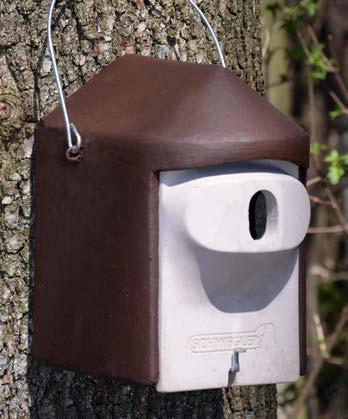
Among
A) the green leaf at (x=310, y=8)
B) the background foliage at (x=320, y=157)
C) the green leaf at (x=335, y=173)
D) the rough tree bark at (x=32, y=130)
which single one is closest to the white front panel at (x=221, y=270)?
the rough tree bark at (x=32, y=130)

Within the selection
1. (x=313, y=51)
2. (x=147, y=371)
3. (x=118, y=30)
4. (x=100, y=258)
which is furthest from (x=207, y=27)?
(x=313, y=51)

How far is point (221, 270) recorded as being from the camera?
238cm

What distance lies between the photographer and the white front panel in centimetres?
232

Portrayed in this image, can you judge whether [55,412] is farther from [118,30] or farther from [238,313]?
[118,30]

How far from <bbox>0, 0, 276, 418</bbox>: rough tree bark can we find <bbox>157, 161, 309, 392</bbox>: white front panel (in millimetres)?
351

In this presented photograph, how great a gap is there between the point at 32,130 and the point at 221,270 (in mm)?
569

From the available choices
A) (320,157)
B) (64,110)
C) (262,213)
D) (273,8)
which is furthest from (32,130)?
(320,157)

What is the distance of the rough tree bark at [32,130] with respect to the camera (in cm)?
259

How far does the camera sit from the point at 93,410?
2645mm

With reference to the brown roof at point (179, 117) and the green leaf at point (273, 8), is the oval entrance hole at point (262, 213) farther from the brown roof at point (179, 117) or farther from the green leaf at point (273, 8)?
the green leaf at point (273, 8)

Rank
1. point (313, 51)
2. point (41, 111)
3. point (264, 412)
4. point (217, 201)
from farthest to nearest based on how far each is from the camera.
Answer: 1. point (313, 51)
2. point (264, 412)
3. point (41, 111)
4. point (217, 201)

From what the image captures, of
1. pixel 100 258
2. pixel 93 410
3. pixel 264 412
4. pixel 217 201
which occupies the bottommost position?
pixel 264 412

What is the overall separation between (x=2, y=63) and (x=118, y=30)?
285mm

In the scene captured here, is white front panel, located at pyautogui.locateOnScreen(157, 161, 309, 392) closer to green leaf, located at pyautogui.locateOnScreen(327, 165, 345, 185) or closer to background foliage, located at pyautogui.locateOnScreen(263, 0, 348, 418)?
green leaf, located at pyautogui.locateOnScreen(327, 165, 345, 185)
